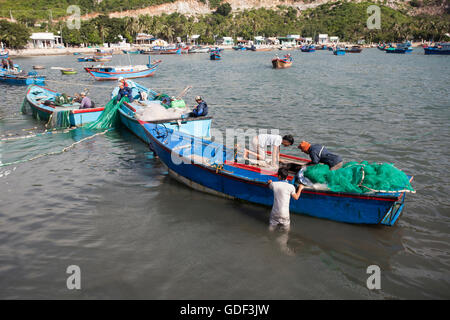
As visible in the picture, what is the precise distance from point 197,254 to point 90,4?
8481 inches

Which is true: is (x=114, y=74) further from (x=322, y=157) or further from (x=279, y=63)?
(x=322, y=157)

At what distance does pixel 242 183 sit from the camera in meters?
8.84

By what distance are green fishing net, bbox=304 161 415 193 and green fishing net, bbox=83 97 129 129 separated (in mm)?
12540

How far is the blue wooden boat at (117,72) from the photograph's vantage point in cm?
3986

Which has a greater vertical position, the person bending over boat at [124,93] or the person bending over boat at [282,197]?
the person bending over boat at [124,93]

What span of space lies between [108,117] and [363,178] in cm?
1376

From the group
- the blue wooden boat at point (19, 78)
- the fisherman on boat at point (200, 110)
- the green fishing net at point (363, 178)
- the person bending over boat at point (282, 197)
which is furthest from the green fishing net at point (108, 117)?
the blue wooden boat at point (19, 78)

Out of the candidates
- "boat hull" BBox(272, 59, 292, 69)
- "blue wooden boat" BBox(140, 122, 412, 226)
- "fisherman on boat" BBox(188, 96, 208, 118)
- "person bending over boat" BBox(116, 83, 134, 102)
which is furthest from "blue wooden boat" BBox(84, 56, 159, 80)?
"blue wooden boat" BBox(140, 122, 412, 226)

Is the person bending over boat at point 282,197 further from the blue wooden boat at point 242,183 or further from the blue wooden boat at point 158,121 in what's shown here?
the blue wooden boat at point 158,121

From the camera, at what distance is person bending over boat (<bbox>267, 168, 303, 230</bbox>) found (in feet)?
24.2

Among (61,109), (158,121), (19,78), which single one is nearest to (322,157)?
(158,121)

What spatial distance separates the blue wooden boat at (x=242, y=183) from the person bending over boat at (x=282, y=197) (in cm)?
67

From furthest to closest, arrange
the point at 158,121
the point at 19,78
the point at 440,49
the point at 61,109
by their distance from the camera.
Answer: the point at 440,49 < the point at 19,78 < the point at 61,109 < the point at 158,121

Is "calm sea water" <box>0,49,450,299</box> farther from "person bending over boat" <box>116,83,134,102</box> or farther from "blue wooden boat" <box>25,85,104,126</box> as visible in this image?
"person bending over boat" <box>116,83,134,102</box>
